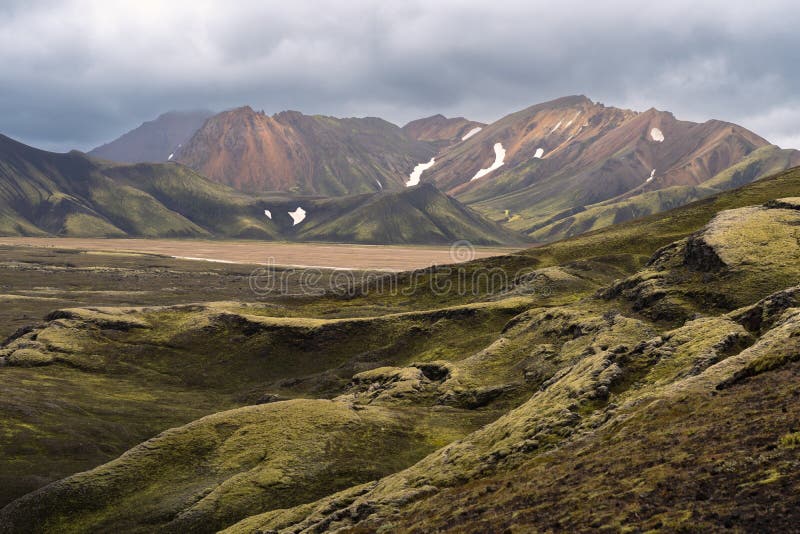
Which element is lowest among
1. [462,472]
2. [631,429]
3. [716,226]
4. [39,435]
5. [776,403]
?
[39,435]

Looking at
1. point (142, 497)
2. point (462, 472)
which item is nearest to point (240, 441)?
point (142, 497)

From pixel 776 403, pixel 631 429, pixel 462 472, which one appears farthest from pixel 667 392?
pixel 462 472

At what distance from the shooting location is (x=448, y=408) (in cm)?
8894

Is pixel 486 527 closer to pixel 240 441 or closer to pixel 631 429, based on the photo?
pixel 631 429

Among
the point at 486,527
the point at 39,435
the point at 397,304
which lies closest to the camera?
the point at 486,527

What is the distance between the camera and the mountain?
36.3 m

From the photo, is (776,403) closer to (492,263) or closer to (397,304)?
(397,304)

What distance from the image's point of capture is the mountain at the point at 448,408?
36312mm

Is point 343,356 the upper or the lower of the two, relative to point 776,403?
lower

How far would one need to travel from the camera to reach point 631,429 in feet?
148

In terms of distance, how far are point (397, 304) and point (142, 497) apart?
4490 inches

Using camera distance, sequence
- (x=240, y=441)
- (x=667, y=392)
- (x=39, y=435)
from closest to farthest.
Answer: (x=667, y=392) → (x=240, y=441) → (x=39, y=435)

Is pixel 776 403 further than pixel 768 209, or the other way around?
pixel 768 209

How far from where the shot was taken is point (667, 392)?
49.9 m
